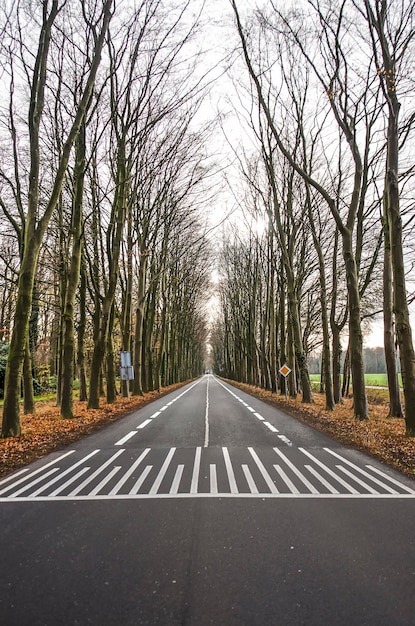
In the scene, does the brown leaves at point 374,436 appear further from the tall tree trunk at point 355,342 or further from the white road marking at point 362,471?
the white road marking at point 362,471

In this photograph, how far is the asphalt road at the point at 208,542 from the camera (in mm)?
2486

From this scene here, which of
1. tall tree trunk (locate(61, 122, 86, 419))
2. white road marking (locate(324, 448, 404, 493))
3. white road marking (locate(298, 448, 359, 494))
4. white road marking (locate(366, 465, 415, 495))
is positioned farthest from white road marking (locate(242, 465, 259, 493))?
tall tree trunk (locate(61, 122, 86, 419))

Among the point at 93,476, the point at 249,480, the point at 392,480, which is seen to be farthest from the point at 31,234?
the point at 392,480

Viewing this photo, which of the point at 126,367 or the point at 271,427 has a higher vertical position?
the point at 126,367

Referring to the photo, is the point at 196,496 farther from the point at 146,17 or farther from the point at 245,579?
the point at 146,17

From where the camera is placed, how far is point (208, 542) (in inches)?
134

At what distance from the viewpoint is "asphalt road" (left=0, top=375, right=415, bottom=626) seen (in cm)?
249

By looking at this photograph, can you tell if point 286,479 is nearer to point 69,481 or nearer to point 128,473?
point 128,473

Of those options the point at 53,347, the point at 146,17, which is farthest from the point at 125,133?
the point at 53,347

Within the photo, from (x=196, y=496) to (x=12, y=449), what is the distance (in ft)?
15.9

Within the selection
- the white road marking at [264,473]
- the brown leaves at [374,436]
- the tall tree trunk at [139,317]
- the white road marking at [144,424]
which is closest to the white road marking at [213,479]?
the white road marking at [264,473]

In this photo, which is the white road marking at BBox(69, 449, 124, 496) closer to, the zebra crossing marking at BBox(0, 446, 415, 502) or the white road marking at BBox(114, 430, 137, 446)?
the zebra crossing marking at BBox(0, 446, 415, 502)

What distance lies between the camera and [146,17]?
11.6 m

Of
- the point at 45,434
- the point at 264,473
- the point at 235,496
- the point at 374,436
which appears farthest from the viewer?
the point at 45,434
